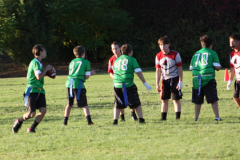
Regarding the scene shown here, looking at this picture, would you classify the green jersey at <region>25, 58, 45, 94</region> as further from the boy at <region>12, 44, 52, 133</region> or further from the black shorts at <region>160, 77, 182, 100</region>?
the black shorts at <region>160, 77, 182, 100</region>

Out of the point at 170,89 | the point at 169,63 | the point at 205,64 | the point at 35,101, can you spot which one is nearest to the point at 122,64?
the point at 169,63

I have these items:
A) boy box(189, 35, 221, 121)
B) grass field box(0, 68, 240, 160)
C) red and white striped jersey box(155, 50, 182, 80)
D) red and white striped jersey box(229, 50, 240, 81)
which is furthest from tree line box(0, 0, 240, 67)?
red and white striped jersey box(229, 50, 240, 81)

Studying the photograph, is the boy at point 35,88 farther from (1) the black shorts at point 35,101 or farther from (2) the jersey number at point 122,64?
(2) the jersey number at point 122,64

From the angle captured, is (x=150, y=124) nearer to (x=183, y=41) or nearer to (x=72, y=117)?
(x=72, y=117)

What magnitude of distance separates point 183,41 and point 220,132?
1049 inches

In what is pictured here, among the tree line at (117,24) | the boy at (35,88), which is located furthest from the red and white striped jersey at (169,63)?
the tree line at (117,24)

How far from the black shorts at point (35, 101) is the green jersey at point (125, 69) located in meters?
1.63

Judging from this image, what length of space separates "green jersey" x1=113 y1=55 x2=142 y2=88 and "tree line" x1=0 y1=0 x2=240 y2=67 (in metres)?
22.1

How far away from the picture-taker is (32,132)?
6891mm

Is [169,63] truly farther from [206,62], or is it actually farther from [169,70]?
[206,62]

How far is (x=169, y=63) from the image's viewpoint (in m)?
7.41

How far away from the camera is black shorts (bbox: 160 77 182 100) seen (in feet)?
24.6

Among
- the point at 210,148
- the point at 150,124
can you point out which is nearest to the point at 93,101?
the point at 150,124

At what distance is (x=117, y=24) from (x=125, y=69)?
24381 millimetres
